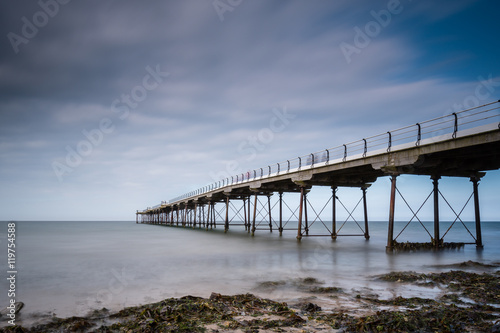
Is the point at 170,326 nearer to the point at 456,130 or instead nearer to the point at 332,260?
the point at 332,260

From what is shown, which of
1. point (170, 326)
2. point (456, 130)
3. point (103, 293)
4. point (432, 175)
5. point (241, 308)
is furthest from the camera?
point (432, 175)

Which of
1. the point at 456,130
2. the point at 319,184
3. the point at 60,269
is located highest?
the point at 456,130

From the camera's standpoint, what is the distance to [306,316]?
260 inches

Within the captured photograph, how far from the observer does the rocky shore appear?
230 inches

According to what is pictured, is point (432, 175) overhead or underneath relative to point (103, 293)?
overhead

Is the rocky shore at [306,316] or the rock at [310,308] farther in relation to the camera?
the rock at [310,308]

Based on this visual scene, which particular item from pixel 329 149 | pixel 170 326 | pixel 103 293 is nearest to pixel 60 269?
pixel 103 293

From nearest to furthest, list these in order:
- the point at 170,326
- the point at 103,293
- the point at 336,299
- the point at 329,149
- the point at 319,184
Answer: the point at 170,326
the point at 336,299
the point at 103,293
the point at 329,149
the point at 319,184

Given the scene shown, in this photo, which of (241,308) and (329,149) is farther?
(329,149)

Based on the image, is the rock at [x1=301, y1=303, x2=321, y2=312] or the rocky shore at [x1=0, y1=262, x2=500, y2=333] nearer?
the rocky shore at [x1=0, y1=262, x2=500, y2=333]

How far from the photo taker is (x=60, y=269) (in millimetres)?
14984

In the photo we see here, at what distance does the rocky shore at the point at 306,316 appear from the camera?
5.85 meters

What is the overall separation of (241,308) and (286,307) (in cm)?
95

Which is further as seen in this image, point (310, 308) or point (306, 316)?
point (310, 308)
